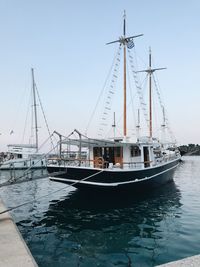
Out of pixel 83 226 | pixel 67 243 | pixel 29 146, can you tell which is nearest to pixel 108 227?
pixel 83 226

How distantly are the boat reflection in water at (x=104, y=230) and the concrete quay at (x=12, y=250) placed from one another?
1.03 meters

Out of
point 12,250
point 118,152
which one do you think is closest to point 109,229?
point 12,250

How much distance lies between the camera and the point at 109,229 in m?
12.7

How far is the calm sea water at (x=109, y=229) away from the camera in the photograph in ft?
31.5

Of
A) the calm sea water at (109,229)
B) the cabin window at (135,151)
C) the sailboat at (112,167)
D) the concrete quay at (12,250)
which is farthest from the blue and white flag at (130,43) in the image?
the concrete quay at (12,250)

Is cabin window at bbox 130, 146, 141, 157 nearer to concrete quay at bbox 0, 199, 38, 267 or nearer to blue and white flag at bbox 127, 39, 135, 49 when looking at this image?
blue and white flag at bbox 127, 39, 135, 49

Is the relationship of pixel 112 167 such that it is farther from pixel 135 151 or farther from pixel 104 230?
pixel 104 230

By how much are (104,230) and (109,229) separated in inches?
10.8

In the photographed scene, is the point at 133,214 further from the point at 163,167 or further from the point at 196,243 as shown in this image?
the point at 163,167

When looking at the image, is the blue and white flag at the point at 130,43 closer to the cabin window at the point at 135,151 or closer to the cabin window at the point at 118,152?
the cabin window at the point at 135,151

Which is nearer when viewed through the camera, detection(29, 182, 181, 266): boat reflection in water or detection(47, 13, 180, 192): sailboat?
detection(29, 182, 181, 266): boat reflection in water

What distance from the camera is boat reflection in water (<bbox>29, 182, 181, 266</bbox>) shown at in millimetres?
9562

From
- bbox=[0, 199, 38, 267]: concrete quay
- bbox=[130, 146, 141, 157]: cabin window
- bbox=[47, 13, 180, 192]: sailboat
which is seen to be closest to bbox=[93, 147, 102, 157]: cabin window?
bbox=[47, 13, 180, 192]: sailboat

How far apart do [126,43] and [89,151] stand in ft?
29.4
